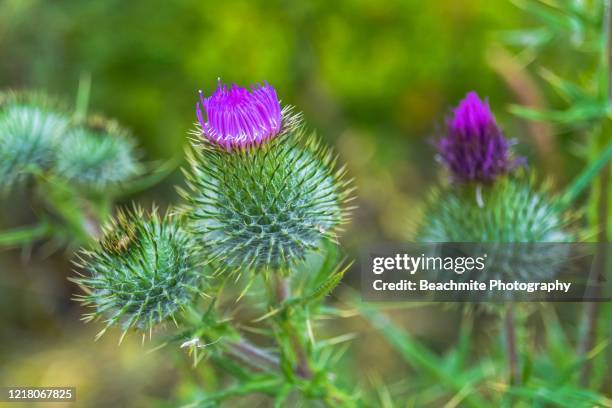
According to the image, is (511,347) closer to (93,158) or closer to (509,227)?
(509,227)

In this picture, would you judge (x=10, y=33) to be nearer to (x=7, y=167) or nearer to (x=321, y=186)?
(x=7, y=167)

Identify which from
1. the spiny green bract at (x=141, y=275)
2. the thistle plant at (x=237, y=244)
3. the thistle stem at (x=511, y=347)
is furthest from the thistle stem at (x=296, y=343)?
the thistle stem at (x=511, y=347)

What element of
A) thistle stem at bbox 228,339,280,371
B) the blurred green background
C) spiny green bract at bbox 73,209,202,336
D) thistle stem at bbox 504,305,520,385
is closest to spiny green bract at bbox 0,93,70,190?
spiny green bract at bbox 73,209,202,336

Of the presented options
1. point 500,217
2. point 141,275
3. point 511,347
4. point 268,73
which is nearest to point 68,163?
point 141,275

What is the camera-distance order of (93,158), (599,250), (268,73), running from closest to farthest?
(599,250) → (93,158) → (268,73)

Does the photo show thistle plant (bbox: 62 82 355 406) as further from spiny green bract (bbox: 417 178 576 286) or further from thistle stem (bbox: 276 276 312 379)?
spiny green bract (bbox: 417 178 576 286)

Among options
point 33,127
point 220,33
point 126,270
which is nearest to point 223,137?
point 126,270
